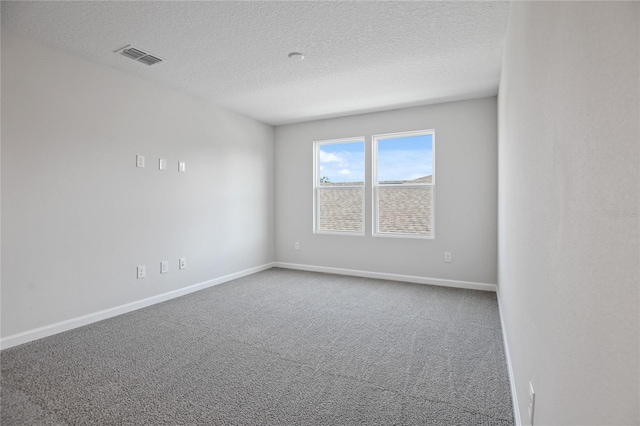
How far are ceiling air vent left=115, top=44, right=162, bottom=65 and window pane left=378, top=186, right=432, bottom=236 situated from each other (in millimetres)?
3238

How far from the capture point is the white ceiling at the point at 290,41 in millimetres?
2270

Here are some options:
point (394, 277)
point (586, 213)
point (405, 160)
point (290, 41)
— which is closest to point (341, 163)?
point (405, 160)

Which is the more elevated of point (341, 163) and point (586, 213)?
point (341, 163)

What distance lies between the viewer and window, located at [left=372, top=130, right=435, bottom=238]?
14.9ft

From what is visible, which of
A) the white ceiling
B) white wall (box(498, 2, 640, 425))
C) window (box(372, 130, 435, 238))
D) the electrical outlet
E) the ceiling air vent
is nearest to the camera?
white wall (box(498, 2, 640, 425))

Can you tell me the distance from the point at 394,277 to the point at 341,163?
6.39ft

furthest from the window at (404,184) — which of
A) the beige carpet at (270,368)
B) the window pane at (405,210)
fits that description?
the beige carpet at (270,368)

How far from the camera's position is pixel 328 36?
2615 mm

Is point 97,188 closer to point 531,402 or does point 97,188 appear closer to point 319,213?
point 319,213

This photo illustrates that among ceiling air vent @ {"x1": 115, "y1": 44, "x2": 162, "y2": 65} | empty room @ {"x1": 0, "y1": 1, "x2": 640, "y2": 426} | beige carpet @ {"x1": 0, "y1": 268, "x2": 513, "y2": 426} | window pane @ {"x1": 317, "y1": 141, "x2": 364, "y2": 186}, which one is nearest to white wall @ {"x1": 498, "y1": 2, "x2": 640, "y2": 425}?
empty room @ {"x1": 0, "y1": 1, "x2": 640, "y2": 426}

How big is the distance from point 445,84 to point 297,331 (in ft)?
10.2

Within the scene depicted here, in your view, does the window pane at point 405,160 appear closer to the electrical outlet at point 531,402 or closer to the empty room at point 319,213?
the empty room at point 319,213

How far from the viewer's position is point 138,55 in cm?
294

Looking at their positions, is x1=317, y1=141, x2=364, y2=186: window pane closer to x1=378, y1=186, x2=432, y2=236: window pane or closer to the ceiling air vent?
x1=378, y1=186, x2=432, y2=236: window pane
